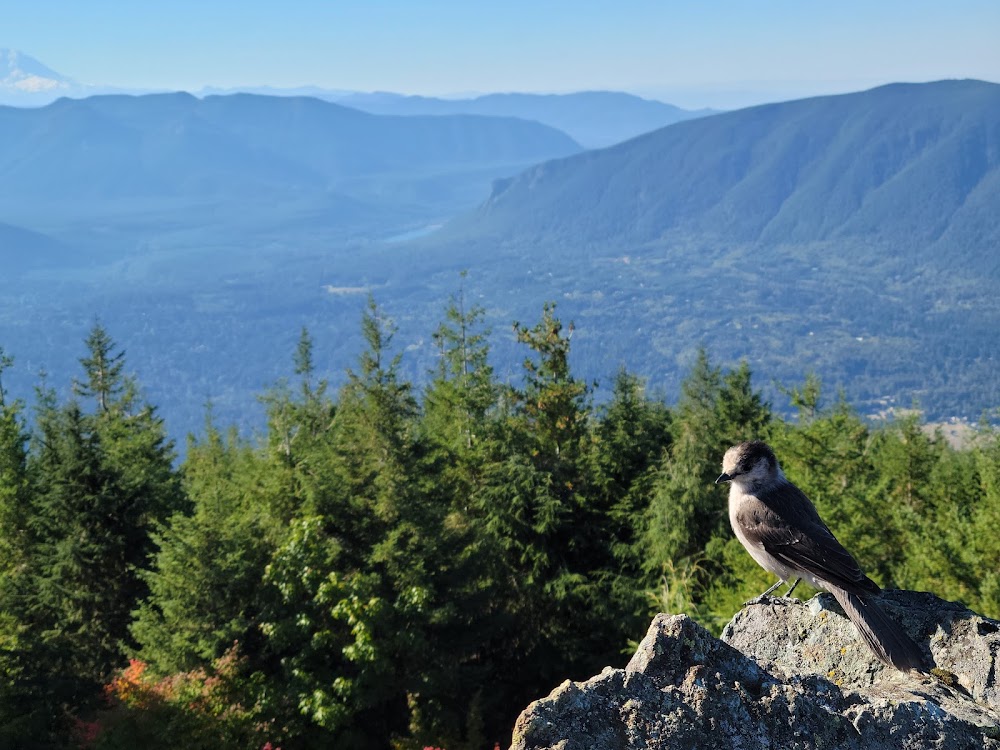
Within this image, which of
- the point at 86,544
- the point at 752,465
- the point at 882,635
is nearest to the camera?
the point at 882,635

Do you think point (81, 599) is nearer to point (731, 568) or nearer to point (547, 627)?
point (547, 627)

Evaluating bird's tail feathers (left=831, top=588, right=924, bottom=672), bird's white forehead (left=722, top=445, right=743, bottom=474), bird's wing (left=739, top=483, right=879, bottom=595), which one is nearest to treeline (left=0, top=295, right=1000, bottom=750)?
bird's white forehead (left=722, top=445, right=743, bottom=474)

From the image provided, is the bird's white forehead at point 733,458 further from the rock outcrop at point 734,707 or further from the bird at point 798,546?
the rock outcrop at point 734,707

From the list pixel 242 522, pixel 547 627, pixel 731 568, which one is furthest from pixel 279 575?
pixel 731 568

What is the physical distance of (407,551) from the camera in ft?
77.6

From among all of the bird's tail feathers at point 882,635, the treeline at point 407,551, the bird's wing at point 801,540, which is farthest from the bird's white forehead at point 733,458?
the treeline at point 407,551

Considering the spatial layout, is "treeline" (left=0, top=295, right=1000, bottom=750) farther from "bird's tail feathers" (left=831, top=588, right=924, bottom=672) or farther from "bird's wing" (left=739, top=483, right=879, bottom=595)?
"bird's tail feathers" (left=831, top=588, right=924, bottom=672)

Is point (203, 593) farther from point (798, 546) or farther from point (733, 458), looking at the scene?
point (798, 546)

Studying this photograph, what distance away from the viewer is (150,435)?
1444 inches

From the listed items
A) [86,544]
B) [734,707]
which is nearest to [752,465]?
[734,707]

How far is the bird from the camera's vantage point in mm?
6148

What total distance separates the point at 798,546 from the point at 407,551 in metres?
17.7

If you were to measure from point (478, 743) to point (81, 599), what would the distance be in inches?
526

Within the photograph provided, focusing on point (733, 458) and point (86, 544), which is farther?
point (86, 544)
